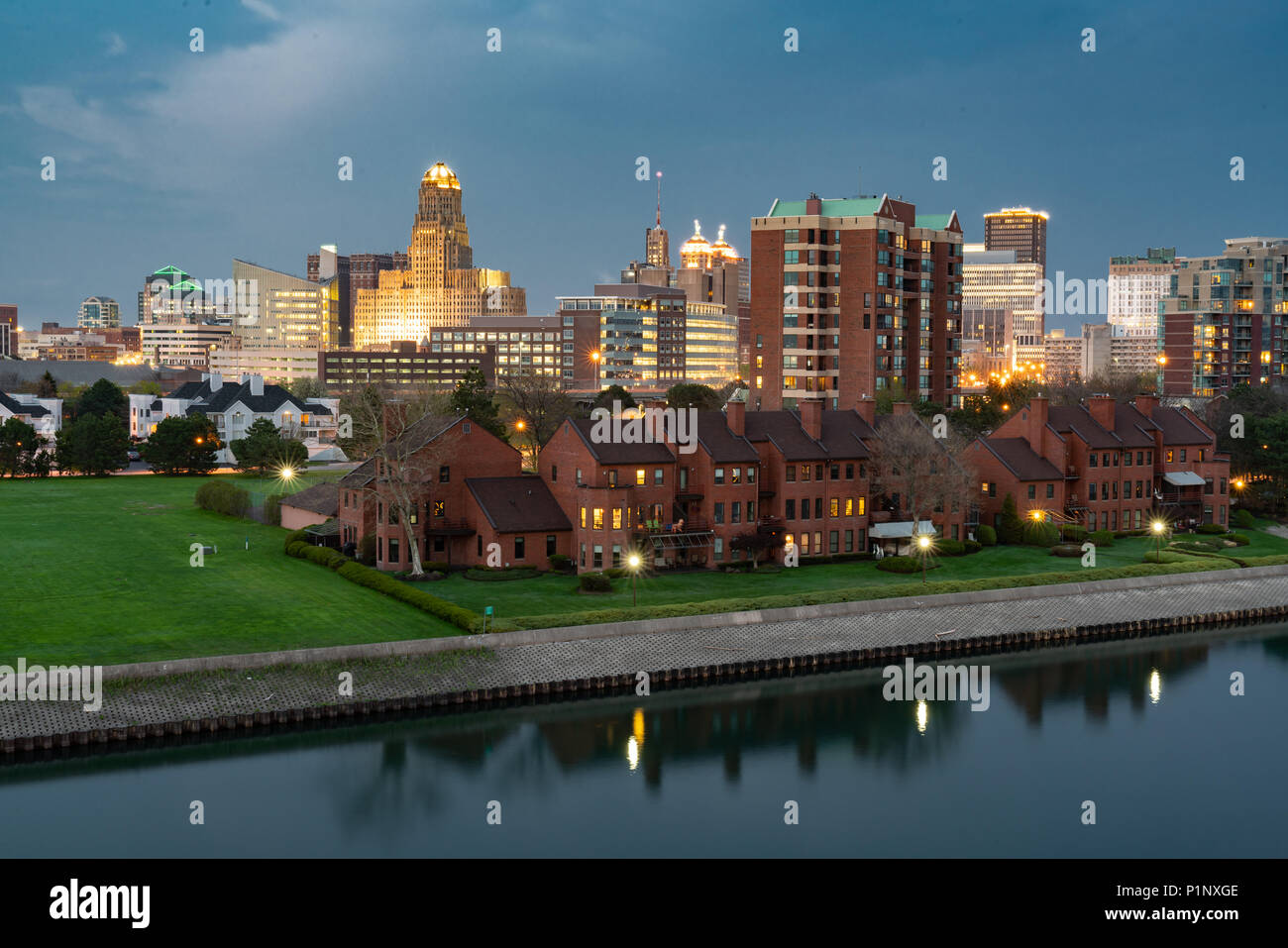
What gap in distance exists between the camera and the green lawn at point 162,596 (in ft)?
182

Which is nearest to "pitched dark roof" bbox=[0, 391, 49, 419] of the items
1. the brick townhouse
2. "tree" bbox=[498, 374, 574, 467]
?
"tree" bbox=[498, 374, 574, 467]

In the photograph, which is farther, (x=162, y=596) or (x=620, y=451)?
(x=620, y=451)

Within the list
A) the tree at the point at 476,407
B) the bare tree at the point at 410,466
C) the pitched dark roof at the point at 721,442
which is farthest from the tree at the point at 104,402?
the pitched dark roof at the point at 721,442

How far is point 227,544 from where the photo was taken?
81.5 metres

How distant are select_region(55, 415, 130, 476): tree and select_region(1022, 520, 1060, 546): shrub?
8690cm

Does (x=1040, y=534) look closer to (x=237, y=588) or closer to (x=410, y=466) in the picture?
(x=410, y=466)

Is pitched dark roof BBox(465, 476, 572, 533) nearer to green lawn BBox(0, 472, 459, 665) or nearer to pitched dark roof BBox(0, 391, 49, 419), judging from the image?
green lawn BBox(0, 472, 459, 665)

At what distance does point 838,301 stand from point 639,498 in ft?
246

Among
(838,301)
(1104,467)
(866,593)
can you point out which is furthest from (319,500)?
(838,301)

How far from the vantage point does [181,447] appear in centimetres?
12606

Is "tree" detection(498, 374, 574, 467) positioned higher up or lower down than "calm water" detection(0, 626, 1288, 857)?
higher up

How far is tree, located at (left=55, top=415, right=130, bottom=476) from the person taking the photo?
407 feet

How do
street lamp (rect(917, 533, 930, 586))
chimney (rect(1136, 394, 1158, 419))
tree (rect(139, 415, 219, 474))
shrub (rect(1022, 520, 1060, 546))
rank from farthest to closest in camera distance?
1. tree (rect(139, 415, 219, 474))
2. chimney (rect(1136, 394, 1158, 419))
3. shrub (rect(1022, 520, 1060, 546))
4. street lamp (rect(917, 533, 930, 586))
